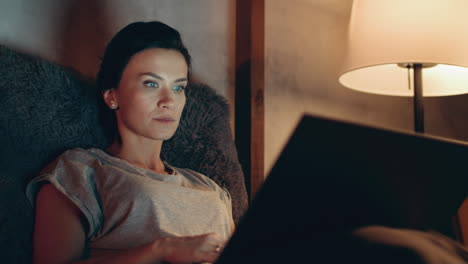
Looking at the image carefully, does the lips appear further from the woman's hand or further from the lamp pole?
the lamp pole

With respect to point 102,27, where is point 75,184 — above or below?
below

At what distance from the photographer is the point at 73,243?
751mm

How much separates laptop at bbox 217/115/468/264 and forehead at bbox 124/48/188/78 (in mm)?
624

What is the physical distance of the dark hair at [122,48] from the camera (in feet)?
3.13

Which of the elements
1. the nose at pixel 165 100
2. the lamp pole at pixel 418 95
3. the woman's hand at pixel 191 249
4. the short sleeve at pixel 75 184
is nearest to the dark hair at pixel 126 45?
the nose at pixel 165 100

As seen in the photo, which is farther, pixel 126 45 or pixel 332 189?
pixel 126 45

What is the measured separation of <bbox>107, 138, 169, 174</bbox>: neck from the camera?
97cm

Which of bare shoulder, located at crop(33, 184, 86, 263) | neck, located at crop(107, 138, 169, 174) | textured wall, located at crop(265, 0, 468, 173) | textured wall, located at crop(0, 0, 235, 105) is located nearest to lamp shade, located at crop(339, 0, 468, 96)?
textured wall, located at crop(265, 0, 468, 173)

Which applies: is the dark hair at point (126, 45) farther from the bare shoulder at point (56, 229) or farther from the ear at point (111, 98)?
the bare shoulder at point (56, 229)

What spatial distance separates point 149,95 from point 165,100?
0.13 ft

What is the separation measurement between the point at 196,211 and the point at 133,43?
42cm

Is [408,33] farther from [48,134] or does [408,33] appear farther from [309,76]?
[48,134]

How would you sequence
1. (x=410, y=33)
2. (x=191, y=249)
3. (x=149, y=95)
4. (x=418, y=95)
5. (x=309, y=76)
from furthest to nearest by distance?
(x=309, y=76), (x=418, y=95), (x=410, y=33), (x=149, y=95), (x=191, y=249)

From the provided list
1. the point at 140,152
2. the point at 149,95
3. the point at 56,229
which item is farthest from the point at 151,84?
the point at 56,229
